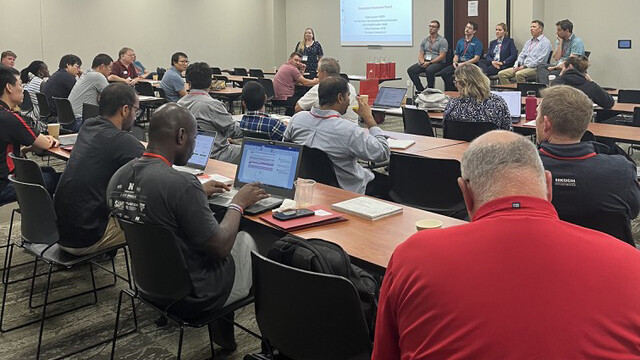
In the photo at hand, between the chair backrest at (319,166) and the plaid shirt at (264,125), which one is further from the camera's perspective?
the plaid shirt at (264,125)

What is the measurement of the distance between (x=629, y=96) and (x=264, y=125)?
438 cm

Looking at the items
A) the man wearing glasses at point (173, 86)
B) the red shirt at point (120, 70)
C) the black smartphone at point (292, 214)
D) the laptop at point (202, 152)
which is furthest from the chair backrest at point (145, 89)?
the black smartphone at point (292, 214)

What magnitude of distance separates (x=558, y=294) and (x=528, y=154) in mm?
347

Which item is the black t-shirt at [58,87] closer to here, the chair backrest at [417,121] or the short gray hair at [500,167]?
the chair backrest at [417,121]

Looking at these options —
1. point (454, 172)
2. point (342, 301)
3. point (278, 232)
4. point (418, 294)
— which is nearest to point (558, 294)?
point (418, 294)

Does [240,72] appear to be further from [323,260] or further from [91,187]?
[323,260]

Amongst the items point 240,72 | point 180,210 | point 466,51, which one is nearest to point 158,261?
point 180,210

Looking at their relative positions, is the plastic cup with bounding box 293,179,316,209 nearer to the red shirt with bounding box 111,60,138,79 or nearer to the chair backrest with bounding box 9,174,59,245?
the chair backrest with bounding box 9,174,59,245

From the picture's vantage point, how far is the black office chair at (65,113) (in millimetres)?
6981

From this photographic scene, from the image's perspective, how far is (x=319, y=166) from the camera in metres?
3.69

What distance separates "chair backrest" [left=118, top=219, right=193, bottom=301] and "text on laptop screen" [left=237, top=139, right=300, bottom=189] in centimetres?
91

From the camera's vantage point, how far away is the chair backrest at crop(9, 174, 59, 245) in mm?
3033

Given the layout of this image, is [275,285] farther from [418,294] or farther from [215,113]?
[215,113]

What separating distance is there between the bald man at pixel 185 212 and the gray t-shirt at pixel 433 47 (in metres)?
9.77
